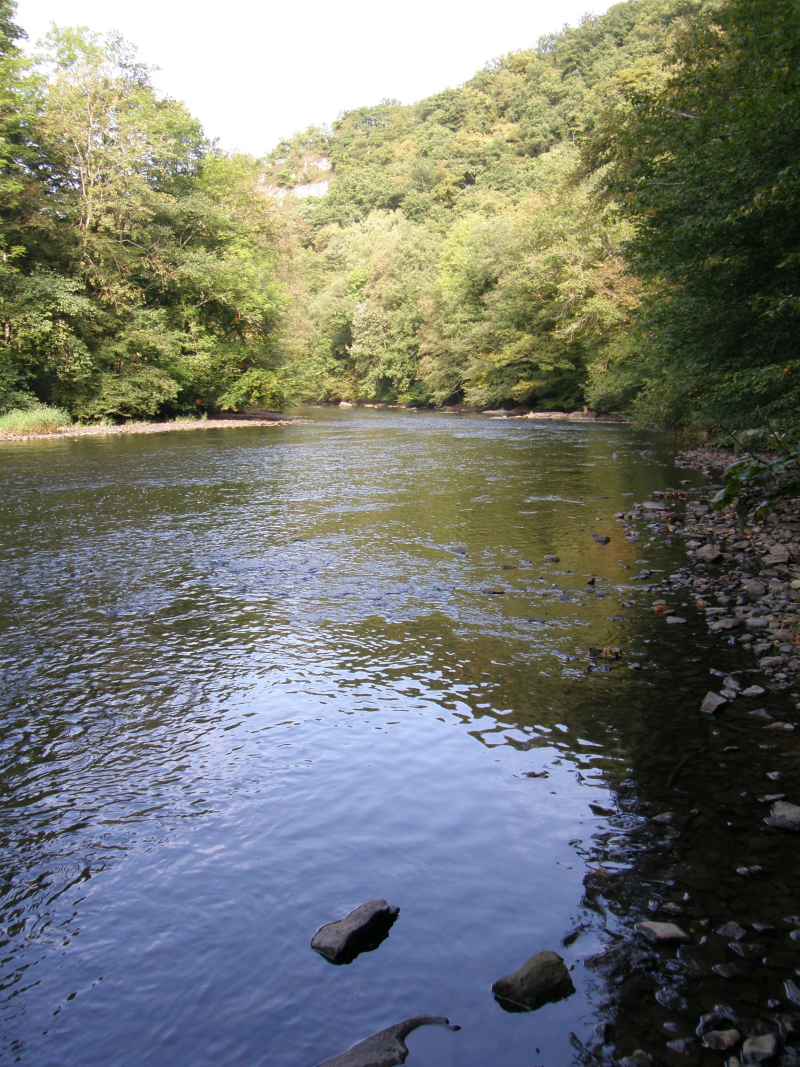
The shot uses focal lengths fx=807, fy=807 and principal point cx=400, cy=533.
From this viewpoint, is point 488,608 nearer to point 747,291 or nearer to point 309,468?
point 747,291

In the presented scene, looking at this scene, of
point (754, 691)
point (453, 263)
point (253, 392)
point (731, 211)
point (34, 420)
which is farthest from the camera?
point (453, 263)

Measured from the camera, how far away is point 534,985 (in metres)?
3.47

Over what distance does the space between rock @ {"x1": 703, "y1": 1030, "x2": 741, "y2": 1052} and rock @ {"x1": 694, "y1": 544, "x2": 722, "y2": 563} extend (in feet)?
26.8

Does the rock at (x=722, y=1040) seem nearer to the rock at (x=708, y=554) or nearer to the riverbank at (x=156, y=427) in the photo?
the rock at (x=708, y=554)

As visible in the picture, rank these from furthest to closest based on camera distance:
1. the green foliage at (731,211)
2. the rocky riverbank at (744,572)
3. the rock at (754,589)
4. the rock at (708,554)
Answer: the green foliage at (731,211) → the rock at (708,554) → the rock at (754,589) → the rocky riverbank at (744,572)

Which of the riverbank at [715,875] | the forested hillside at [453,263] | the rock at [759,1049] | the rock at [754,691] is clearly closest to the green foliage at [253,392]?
the forested hillside at [453,263]

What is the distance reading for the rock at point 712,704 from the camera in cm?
615

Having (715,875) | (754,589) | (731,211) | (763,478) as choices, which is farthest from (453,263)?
(715,875)

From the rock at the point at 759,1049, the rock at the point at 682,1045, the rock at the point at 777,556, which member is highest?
the rock at the point at 777,556

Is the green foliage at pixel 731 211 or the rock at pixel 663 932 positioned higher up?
the green foliage at pixel 731 211

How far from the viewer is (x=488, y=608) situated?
9.06 meters

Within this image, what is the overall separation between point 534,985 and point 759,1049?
0.89m

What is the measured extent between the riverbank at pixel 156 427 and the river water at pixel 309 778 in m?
23.2

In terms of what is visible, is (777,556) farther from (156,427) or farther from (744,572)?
(156,427)
